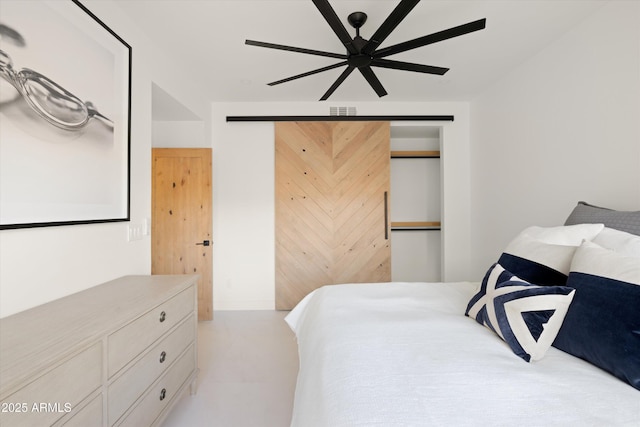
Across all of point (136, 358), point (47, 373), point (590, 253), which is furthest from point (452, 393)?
point (136, 358)

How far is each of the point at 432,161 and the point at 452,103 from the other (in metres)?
0.84

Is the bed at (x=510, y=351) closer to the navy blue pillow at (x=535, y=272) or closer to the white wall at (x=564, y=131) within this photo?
the navy blue pillow at (x=535, y=272)

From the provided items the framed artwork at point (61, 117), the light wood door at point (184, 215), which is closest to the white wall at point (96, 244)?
the framed artwork at point (61, 117)

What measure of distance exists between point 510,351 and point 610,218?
1002mm

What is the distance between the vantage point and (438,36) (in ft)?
5.19

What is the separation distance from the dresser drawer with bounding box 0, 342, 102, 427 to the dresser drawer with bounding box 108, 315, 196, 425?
140 millimetres

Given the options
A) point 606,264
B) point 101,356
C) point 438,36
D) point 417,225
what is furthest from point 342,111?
point 101,356

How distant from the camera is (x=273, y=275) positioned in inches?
140

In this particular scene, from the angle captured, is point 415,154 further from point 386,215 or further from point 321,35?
point 321,35

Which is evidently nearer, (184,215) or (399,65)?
(399,65)

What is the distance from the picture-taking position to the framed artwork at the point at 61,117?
1164 millimetres

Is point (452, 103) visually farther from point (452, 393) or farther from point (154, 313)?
point (154, 313)

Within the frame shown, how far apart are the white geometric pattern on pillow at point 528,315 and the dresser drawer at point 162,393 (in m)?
1.62

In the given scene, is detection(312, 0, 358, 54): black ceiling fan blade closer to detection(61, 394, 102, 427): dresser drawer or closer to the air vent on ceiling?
the air vent on ceiling
